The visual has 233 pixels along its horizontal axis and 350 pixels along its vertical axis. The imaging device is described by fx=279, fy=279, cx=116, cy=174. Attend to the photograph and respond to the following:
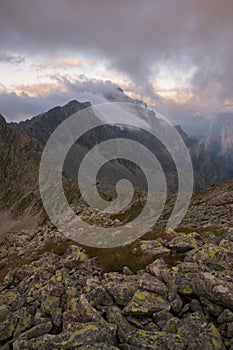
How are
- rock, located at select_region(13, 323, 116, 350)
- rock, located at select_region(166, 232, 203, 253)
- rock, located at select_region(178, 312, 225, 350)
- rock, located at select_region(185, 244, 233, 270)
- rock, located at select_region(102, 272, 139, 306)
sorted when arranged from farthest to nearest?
rock, located at select_region(166, 232, 203, 253) < rock, located at select_region(185, 244, 233, 270) < rock, located at select_region(102, 272, 139, 306) < rock, located at select_region(13, 323, 116, 350) < rock, located at select_region(178, 312, 225, 350)

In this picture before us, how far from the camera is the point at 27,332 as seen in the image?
1672 centimetres

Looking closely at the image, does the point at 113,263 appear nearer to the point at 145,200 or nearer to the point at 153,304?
the point at 153,304

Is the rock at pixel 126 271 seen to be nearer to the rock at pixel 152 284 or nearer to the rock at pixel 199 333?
the rock at pixel 152 284

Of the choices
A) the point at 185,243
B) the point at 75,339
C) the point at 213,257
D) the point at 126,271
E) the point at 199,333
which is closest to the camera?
the point at 199,333

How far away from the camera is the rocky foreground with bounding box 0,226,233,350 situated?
15.3 metres

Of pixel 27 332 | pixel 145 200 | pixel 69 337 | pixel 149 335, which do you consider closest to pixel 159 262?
A: pixel 149 335

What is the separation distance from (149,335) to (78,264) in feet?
30.9

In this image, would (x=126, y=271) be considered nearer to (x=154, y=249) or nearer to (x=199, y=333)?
(x=154, y=249)

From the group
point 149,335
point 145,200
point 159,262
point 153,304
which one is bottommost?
point 149,335

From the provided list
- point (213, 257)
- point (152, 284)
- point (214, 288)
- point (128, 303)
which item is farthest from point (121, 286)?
point (213, 257)

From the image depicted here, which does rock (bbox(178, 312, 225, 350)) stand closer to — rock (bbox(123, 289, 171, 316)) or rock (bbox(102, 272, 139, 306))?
rock (bbox(123, 289, 171, 316))

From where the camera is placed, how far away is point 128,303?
58.0ft

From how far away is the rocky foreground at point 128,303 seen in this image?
604 inches

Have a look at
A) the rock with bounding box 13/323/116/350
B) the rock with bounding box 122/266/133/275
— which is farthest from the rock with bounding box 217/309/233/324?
the rock with bounding box 122/266/133/275
